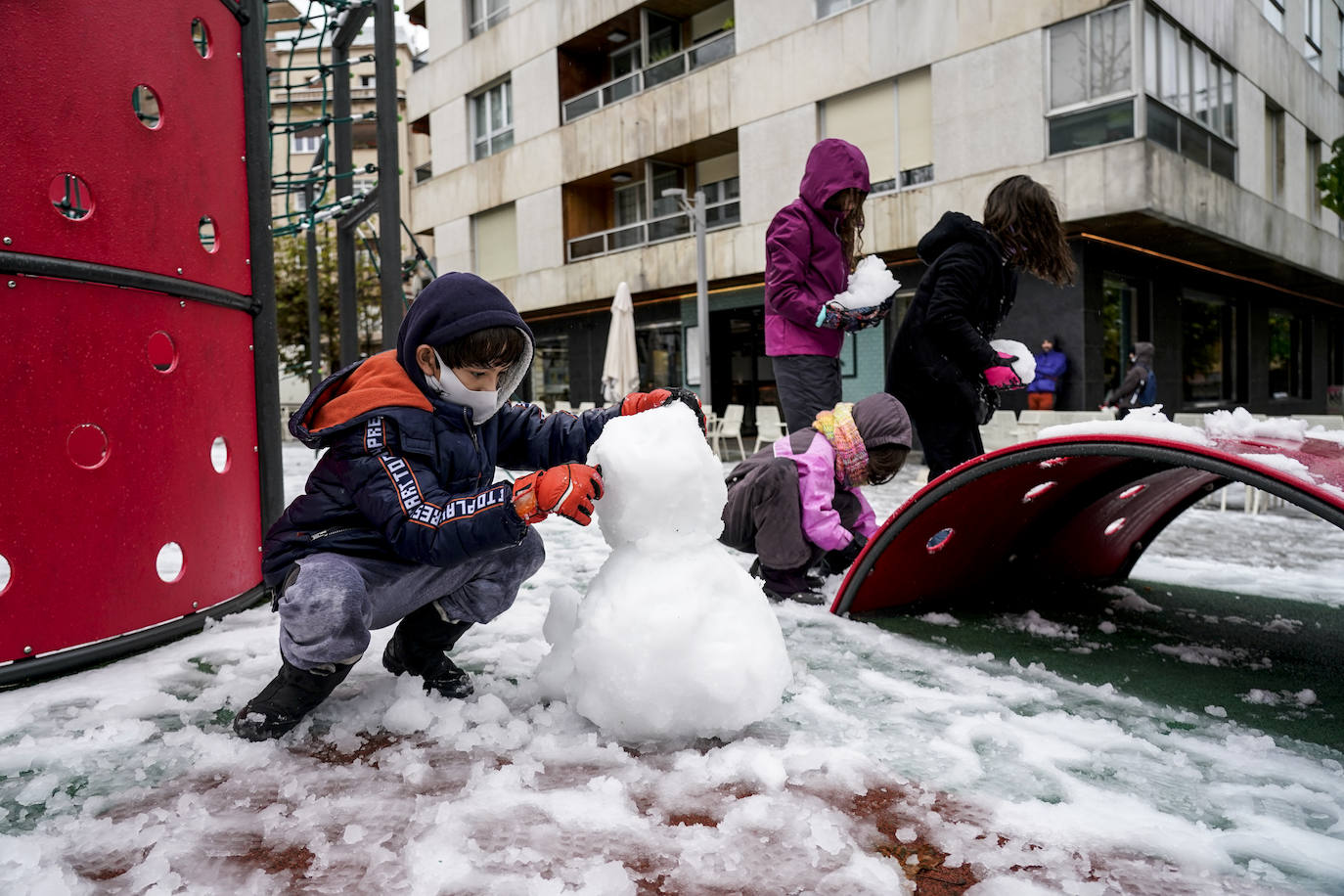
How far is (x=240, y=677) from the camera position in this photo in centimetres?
273

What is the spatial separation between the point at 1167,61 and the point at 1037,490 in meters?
11.9

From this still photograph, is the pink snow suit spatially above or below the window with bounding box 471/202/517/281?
below

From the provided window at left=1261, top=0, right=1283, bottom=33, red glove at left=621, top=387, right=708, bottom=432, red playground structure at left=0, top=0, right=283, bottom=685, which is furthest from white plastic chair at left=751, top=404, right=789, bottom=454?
window at left=1261, top=0, right=1283, bottom=33

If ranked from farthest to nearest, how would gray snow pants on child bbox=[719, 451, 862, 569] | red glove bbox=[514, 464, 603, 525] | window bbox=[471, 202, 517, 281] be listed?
window bbox=[471, 202, 517, 281]
gray snow pants on child bbox=[719, 451, 862, 569]
red glove bbox=[514, 464, 603, 525]

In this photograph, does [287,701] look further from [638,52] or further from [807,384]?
[638,52]

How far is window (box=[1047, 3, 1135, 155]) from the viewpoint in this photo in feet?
38.2

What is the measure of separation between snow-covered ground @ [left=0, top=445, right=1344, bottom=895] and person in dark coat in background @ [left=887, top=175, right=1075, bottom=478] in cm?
114

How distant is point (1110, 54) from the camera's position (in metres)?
11.7

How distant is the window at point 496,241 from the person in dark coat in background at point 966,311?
18.6 m

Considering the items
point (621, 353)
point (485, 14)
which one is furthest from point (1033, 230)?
point (485, 14)

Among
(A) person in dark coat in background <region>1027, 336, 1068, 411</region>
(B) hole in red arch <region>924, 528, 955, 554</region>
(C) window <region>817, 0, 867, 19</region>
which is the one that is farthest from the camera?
(C) window <region>817, 0, 867, 19</region>

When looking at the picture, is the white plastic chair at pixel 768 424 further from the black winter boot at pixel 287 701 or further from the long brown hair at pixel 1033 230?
the black winter boot at pixel 287 701

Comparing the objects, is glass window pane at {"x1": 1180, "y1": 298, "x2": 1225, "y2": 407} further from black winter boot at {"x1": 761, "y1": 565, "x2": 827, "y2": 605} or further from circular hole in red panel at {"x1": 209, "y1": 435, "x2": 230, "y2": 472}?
circular hole in red panel at {"x1": 209, "y1": 435, "x2": 230, "y2": 472}

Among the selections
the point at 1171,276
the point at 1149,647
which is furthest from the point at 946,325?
the point at 1171,276
